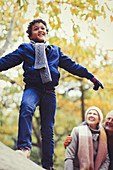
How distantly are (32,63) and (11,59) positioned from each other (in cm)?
25

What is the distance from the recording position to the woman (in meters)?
3.39

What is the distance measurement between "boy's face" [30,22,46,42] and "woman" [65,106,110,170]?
134 centimetres

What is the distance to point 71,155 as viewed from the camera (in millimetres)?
3434

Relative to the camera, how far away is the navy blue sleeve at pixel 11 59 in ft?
9.44

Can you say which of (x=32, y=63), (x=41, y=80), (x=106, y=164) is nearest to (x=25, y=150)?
(x=41, y=80)

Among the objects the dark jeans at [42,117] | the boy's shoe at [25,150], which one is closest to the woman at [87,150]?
the dark jeans at [42,117]

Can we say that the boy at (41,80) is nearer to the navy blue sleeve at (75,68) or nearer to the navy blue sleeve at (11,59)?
the navy blue sleeve at (11,59)

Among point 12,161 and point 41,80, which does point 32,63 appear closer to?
point 41,80

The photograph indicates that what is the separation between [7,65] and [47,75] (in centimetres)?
45

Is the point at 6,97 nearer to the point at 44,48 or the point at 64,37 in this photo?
the point at 64,37

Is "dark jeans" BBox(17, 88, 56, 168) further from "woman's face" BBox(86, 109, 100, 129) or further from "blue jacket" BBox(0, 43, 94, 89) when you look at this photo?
"woman's face" BBox(86, 109, 100, 129)

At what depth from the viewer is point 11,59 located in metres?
2.93

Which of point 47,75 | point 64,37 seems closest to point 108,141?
point 47,75

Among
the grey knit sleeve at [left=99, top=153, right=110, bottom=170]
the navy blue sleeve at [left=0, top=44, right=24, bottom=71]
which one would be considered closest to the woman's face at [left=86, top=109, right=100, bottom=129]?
the grey knit sleeve at [left=99, top=153, right=110, bottom=170]
